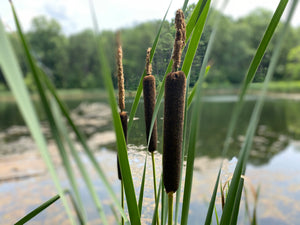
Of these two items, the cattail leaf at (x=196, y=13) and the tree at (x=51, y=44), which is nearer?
the cattail leaf at (x=196, y=13)

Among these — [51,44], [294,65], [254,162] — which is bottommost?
[294,65]

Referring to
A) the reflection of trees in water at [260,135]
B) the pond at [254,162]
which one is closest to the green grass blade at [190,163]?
the pond at [254,162]

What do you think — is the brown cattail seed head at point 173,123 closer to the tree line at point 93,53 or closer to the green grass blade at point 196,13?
the green grass blade at point 196,13

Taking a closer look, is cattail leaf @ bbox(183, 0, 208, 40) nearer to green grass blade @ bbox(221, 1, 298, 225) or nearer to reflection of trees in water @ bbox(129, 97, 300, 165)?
green grass blade @ bbox(221, 1, 298, 225)

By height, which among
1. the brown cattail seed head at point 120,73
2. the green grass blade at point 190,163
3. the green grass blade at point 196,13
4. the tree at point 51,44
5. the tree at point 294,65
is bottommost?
the tree at point 294,65

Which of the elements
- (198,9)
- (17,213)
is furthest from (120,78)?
(17,213)

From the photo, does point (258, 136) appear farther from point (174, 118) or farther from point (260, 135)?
point (174, 118)

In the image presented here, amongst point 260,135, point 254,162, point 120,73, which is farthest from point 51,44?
point 120,73

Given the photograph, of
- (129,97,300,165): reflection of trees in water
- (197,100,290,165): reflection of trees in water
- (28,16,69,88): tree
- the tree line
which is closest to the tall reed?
(129,97,300,165): reflection of trees in water
